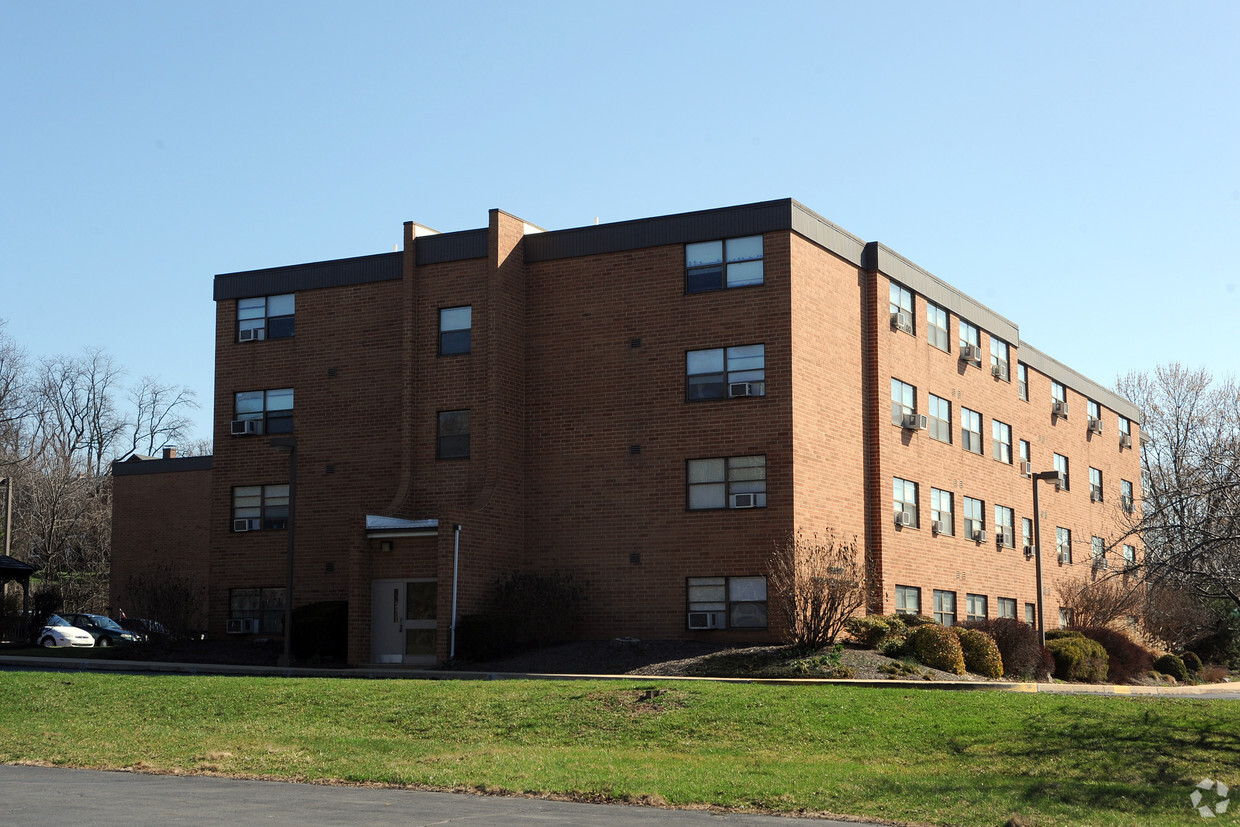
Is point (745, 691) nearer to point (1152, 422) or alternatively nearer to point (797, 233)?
point (797, 233)

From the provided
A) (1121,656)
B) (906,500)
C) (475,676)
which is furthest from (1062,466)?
(475,676)

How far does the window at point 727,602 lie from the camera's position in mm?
30234

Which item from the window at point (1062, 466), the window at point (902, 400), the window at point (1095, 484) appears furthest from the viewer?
the window at point (1095, 484)

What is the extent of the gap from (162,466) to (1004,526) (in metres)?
28.3

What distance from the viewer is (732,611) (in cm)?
3048

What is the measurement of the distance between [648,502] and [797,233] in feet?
23.6

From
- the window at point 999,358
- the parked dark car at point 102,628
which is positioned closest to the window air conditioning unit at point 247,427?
the parked dark car at point 102,628

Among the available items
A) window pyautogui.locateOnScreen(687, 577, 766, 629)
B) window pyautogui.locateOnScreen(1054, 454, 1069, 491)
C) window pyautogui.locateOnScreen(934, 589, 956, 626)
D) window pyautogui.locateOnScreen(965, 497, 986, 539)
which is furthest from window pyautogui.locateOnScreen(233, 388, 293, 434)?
window pyautogui.locateOnScreen(1054, 454, 1069, 491)

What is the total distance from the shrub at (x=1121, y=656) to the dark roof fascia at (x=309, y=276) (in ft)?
70.5

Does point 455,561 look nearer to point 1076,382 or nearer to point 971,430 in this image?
point 971,430

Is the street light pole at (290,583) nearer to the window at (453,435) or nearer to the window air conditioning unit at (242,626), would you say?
the window at (453,435)

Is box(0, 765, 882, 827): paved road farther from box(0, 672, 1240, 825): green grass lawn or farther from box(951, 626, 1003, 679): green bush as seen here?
box(951, 626, 1003, 679): green bush


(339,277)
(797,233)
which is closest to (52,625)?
(339,277)

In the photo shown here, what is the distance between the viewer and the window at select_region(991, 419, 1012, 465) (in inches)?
1657
